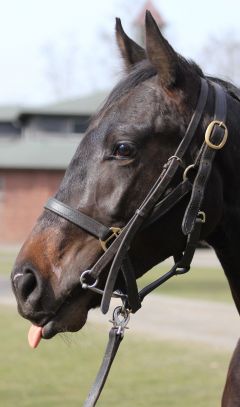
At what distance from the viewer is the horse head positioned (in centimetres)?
289

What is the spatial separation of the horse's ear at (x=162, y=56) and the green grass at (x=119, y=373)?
4.90m

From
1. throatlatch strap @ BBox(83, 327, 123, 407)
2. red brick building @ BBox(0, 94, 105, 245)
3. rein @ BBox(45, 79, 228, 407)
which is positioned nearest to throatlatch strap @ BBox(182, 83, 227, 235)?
rein @ BBox(45, 79, 228, 407)

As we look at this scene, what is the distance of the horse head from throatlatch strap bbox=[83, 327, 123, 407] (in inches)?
8.8

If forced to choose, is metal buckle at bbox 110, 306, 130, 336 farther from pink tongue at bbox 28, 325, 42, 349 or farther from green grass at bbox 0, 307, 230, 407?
green grass at bbox 0, 307, 230, 407

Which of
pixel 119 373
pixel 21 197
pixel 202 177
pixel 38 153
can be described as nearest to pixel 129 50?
pixel 202 177

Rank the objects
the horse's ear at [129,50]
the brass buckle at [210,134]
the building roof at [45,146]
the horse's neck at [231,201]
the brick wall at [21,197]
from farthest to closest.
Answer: the building roof at [45,146] → the brick wall at [21,197] → the horse's ear at [129,50] → the horse's neck at [231,201] → the brass buckle at [210,134]

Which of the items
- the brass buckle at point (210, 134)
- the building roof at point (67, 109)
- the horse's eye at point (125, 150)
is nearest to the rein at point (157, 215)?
the brass buckle at point (210, 134)

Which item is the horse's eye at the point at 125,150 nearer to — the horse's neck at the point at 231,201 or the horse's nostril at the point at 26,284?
the horse's neck at the point at 231,201

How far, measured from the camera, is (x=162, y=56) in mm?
2982

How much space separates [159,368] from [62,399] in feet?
5.87

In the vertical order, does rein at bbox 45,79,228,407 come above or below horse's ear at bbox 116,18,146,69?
below

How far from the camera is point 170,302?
1498 cm

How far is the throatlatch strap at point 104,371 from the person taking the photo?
307cm

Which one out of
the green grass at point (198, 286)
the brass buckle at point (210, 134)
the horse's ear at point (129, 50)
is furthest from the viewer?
the green grass at point (198, 286)
